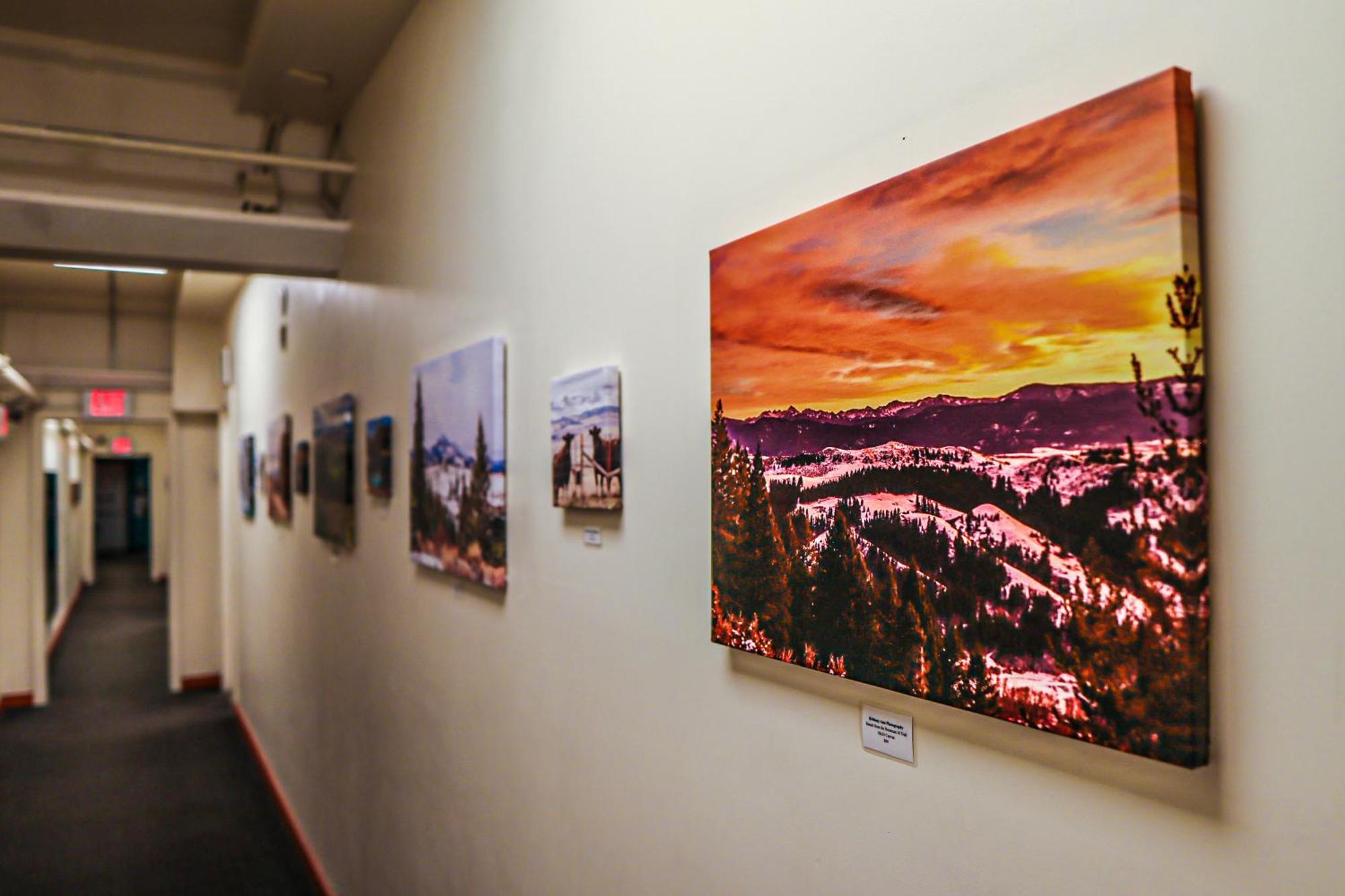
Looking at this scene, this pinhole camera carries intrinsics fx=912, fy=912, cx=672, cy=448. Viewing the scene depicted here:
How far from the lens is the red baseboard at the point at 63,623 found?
1026cm

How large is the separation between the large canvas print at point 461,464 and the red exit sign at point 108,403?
6.38 meters

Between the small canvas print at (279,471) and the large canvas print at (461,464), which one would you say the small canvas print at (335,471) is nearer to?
the small canvas print at (279,471)

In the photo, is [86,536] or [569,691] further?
[86,536]

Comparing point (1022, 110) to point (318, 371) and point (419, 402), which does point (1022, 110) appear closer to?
point (419, 402)

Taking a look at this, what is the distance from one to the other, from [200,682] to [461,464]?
7143 millimetres

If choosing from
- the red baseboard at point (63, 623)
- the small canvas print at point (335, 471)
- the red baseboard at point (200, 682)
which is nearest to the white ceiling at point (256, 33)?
the small canvas print at point (335, 471)

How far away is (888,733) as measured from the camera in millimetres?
1034

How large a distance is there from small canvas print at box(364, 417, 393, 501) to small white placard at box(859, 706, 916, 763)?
7.25 ft

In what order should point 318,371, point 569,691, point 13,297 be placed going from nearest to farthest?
point 569,691 → point 318,371 → point 13,297

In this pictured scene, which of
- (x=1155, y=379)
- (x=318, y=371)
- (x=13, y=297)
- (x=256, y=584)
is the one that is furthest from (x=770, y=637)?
(x=13, y=297)

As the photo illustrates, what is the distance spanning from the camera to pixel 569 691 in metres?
1.80

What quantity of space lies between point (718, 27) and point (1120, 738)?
1.08 meters

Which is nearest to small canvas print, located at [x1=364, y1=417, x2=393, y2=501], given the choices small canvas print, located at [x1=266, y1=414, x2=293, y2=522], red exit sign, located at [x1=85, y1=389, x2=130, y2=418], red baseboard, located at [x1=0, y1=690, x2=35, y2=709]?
small canvas print, located at [x1=266, y1=414, x2=293, y2=522]

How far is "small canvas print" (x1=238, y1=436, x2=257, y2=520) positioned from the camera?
5965mm
